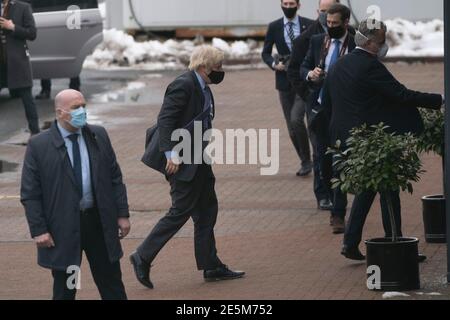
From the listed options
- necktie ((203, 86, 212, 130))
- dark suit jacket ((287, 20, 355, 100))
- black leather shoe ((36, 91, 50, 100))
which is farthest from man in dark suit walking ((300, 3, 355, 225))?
black leather shoe ((36, 91, 50, 100))

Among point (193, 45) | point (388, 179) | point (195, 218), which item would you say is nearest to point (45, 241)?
point (195, 218)

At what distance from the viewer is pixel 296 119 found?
13758mm

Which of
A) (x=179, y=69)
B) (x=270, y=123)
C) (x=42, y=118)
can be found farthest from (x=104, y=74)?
(x=270, y=123)

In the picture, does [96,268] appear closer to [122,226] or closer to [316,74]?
[122,226]

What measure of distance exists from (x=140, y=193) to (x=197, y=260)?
3838 millimetres

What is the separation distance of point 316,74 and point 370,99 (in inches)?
65.5

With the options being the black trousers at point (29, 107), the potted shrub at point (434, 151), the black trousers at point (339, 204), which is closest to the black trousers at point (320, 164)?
the black trousers at point (339, 204)

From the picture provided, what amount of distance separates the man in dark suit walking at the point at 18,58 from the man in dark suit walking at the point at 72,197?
8.18 m

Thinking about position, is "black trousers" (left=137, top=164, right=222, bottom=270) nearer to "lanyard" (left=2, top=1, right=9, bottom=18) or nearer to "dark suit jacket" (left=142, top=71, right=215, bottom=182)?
"dark suit jacket" (left=142, top=71, right=215, bottom=182)

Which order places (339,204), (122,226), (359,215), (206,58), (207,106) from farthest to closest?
(339,204) → (359,215) → (207,106) → (206,58) → (122,226)

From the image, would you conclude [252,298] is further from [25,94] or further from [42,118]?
[42,118]

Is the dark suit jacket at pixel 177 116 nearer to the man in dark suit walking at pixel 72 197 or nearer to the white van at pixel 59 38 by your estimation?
the man in dark suit walking at pixel 72 197

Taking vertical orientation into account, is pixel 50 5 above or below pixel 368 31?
below

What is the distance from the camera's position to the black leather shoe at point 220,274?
10.3 metres
